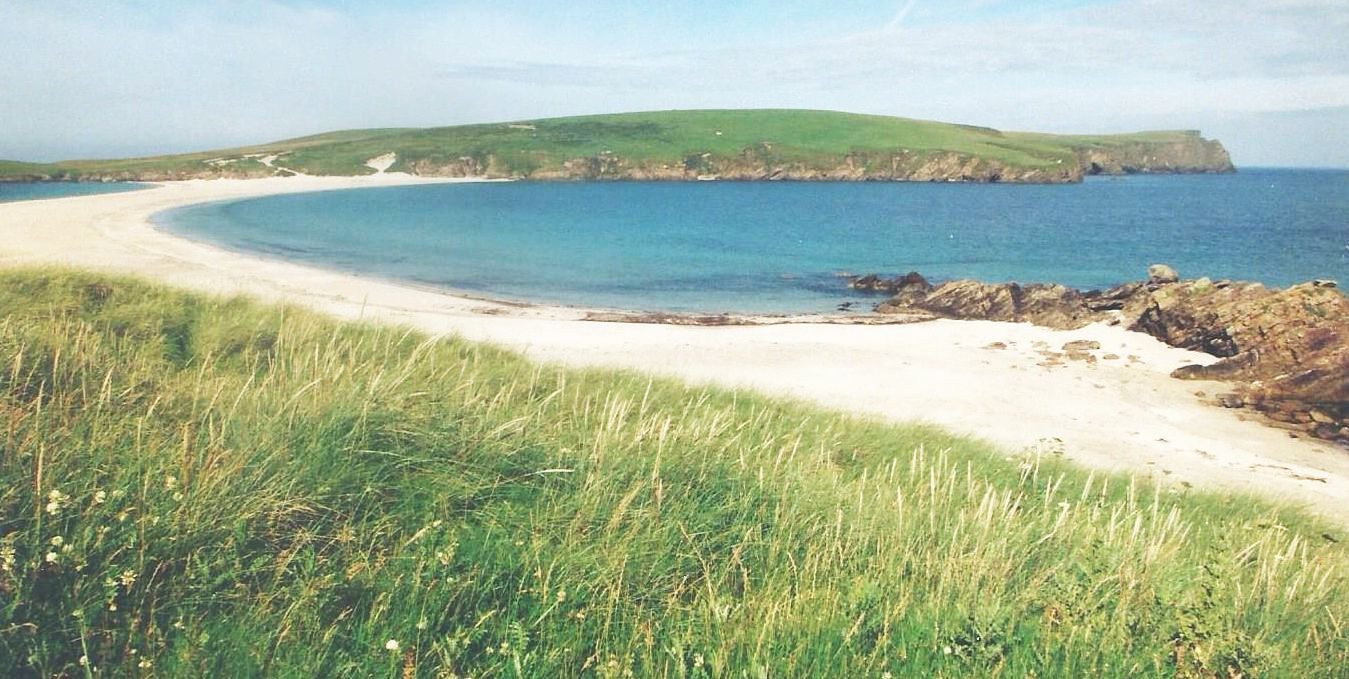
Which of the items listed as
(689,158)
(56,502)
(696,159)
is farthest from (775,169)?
(56,502)

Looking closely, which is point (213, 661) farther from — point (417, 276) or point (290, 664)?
point (417, 276)

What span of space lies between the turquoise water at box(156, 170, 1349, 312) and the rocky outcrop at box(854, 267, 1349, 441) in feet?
22.4

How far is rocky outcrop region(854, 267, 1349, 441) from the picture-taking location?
16812mm

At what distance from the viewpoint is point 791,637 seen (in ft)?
12.4

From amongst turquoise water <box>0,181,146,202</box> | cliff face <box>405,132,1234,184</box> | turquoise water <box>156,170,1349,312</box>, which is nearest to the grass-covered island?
cliff face <box>405,132,1234,184</box>

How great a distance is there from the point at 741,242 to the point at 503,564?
52731mm

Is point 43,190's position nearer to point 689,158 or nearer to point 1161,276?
point 689,158

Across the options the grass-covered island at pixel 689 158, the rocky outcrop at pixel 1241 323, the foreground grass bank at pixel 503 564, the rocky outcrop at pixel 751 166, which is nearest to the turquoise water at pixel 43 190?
the grass-covered island at pixel 689 158

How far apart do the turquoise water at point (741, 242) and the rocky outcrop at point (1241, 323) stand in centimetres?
683

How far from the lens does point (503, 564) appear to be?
414 cm

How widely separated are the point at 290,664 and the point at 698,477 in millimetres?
3037

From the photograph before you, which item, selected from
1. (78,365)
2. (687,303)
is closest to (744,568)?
(78,365)

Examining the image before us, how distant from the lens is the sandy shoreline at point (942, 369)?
13.8 meters

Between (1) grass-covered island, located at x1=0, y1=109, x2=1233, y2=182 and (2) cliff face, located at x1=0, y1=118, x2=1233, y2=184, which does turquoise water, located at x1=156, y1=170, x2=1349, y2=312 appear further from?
(1) grass-covered island, located at x1=0, y1=109, x2=1233, y2=182
